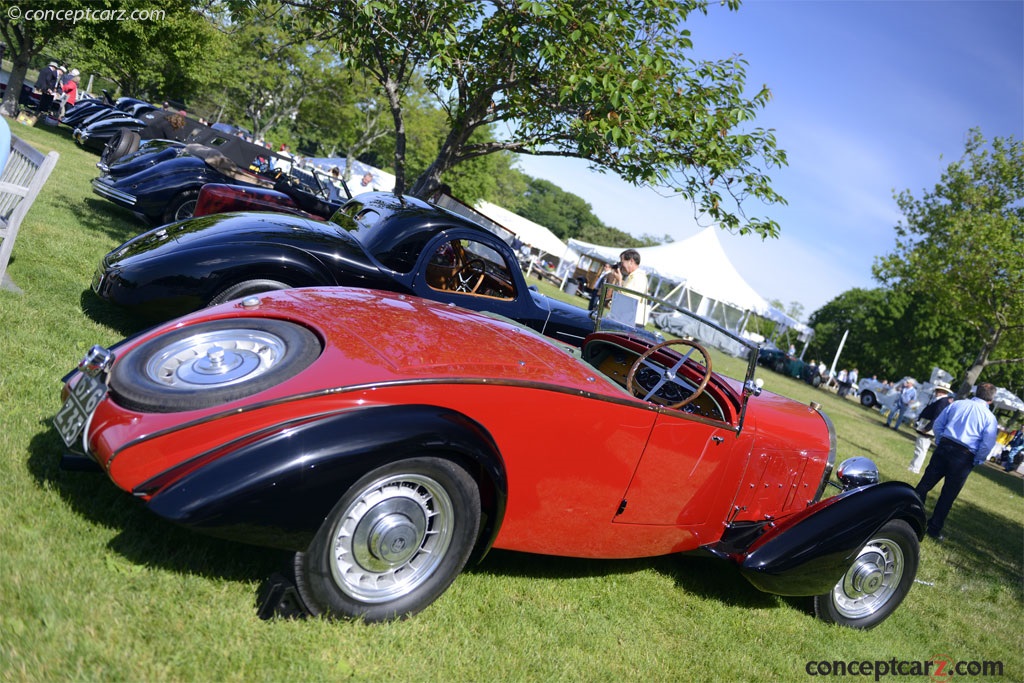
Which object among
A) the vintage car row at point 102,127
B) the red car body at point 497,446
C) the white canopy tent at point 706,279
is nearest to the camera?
the red car body at point 497,446

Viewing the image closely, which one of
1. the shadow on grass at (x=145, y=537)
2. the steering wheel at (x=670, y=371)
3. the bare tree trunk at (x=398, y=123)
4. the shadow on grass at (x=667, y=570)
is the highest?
the bare tree trunk at (x=398, y=123)

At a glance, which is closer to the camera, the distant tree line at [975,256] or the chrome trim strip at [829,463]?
the chrome trim strip at [829,463]

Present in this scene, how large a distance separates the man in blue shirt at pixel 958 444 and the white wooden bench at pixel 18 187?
8097 mm

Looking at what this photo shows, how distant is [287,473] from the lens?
7.77ft

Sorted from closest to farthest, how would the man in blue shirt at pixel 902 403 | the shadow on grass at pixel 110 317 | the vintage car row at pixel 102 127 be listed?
the shadow on grass at pixel 110 317
the vintage car row at pixel 102 127
the man in blue shirt at pixel 902 403

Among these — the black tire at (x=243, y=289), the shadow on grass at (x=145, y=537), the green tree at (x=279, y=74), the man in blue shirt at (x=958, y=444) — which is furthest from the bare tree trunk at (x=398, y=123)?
the green tree at (x=279, y=74)

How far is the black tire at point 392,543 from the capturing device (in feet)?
8.41

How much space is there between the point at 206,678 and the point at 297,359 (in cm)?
115

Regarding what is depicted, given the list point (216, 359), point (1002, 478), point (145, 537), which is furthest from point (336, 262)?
point (1002, 478)

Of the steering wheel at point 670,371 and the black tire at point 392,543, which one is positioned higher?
the steering wheel at point 670,371

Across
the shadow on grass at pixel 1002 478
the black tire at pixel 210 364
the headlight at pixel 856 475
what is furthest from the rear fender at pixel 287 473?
the shadow on grass at pixel 1002 478

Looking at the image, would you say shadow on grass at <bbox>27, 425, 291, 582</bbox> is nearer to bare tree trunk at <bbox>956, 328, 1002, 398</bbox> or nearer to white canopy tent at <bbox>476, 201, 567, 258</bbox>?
bare tree trunk at <bbox>956, 328, 1002, 398</bbox>

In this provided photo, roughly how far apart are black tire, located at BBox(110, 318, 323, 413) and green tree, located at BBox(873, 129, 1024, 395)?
23.4 metres

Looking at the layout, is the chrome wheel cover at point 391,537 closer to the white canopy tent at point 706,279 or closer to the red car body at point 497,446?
the red car body at point 497,446
